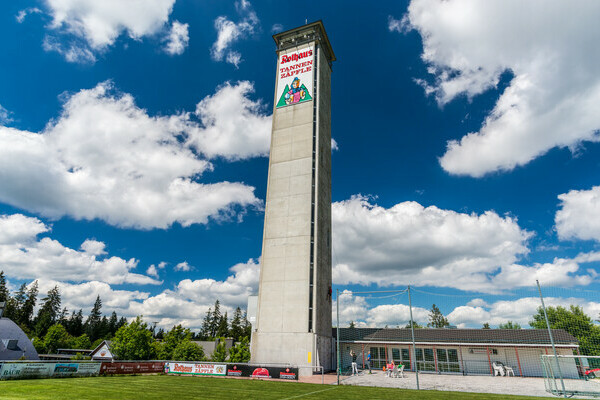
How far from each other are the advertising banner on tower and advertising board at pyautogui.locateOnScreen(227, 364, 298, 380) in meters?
34.1

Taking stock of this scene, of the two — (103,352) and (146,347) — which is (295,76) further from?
(103,352)

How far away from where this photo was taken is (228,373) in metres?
29.1

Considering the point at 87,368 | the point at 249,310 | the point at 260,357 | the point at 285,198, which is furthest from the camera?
the point at 249,310

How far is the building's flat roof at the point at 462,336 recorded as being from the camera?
32719mm

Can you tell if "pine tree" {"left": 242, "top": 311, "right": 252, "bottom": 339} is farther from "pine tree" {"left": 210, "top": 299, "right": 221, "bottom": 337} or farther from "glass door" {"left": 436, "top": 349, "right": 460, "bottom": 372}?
"glass door" {"left": 436, "top": 349, "right": 460, "bottom": 372}

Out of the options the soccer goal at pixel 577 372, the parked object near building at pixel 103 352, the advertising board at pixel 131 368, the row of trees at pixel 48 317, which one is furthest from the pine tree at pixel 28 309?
the soccer goal at pixel 577 372

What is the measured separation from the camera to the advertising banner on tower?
44.6 m

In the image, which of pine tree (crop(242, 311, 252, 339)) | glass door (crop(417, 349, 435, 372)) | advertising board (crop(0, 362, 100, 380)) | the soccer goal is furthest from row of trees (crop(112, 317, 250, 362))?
pine tree (crop(242, 311, 252, 339))

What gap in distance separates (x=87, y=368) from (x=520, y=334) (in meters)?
44.1

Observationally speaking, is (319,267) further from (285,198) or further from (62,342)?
(62,342)

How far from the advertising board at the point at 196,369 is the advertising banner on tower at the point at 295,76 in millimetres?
34680

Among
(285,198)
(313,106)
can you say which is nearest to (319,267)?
(285,198)

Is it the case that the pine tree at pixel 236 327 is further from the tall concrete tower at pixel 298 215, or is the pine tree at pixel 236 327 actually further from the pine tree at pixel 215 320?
the tall concrete tower at pixel 298 215

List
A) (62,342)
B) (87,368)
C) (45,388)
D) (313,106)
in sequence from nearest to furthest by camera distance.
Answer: (45,388), (87,368), (313,106), (62,342)
